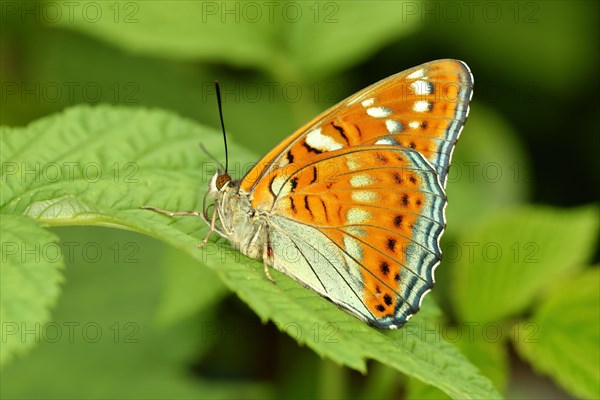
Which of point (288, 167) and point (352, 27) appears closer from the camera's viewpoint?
point (288, 167)

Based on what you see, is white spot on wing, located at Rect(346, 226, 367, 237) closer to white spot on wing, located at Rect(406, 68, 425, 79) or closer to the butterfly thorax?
the butterfly thorax

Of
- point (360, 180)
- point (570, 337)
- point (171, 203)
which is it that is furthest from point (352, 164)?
point (570, 337)

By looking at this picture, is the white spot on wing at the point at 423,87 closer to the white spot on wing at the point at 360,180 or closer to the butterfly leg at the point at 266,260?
the white spot on wing at the point at 360,180

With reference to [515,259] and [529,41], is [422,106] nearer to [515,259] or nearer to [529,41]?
[515,259]

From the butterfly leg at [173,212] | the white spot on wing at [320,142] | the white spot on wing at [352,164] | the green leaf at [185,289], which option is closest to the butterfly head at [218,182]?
the butterfly leg at [173,212]

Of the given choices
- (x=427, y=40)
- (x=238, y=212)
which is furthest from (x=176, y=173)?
(x=427, y=40)

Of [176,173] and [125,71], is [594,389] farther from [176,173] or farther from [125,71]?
[125,71]

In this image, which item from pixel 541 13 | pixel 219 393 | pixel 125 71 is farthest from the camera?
pixel 541 13

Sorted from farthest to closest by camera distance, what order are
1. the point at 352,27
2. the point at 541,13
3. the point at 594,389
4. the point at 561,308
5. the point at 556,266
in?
the point at 541,13 → the point at 352,27 → the point at 556,266 → the point at 561,308 → the point at 594,389

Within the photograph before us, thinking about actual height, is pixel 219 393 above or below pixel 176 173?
below
